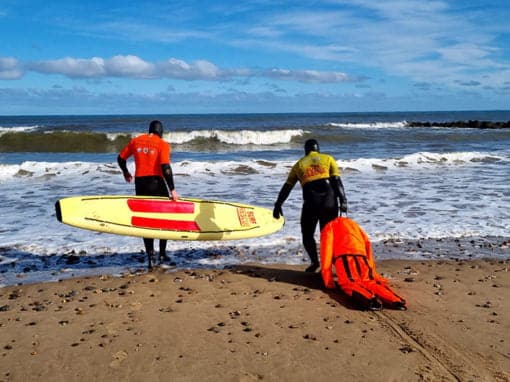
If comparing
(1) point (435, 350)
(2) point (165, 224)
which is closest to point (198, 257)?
(2) point (165, 224)

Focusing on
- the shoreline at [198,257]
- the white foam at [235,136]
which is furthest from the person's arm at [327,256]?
the white foam at [235,136]

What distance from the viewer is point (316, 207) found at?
577cm

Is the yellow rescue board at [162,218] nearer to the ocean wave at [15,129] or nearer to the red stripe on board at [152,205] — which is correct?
the red stripe on board at [152,205]

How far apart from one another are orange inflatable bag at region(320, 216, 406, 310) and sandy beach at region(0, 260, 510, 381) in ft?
0.42

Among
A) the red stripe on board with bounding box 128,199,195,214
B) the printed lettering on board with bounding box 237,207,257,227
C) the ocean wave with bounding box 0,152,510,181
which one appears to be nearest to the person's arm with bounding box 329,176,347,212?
the printed lettering on board with bounding box 237,207,257,227

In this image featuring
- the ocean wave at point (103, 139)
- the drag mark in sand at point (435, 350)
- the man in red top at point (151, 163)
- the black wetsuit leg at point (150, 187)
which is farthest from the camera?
the ocean wave at point (103, 139)

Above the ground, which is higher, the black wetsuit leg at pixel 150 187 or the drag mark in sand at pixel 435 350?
the black wetsuit leg at pixel 150 187

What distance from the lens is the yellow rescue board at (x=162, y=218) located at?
246 inches

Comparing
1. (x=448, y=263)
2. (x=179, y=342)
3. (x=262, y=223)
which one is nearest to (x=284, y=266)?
(x=262, y=223)

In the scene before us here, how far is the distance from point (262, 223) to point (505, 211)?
16.8 ft

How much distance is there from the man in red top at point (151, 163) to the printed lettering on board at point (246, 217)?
1.06 metres

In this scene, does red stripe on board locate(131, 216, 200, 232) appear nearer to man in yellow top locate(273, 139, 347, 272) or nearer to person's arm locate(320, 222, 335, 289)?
man in yellow top locate(273, 139, 347, 272)

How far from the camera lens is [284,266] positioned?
6258mm

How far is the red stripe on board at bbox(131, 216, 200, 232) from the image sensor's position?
249 inches
